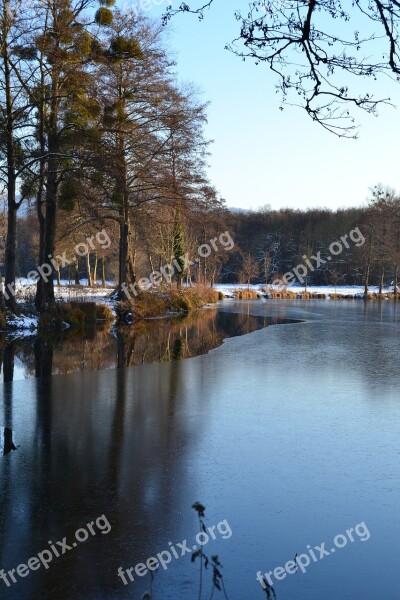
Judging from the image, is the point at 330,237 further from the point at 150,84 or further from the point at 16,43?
the point at 16,43

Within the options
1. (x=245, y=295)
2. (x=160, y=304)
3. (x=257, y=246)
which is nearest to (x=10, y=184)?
(x=160, y=304)

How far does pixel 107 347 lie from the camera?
16703mm

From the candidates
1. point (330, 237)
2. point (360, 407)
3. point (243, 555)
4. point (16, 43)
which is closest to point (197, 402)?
point (360, 407)

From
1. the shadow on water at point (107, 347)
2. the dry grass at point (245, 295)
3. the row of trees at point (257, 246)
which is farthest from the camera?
the dry grass at point (245, 295)

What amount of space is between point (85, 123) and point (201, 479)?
57.9ft

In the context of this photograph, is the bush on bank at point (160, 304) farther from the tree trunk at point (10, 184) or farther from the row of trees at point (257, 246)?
the tree trunk at point (10, 184)

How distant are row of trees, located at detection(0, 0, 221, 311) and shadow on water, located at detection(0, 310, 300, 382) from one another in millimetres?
2899

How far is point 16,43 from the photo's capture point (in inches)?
748

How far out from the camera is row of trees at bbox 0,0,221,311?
19344 millimetres

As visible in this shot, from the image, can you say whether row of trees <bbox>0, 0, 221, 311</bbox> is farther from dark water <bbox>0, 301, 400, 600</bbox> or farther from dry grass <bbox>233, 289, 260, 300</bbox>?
dry grass <bbox>233, 289, 260, 300</bbox>

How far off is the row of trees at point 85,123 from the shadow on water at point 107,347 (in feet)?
9.51

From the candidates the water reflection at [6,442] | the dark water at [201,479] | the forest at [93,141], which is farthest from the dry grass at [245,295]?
the water reflection at [6,442]

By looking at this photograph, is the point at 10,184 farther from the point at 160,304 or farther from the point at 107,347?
the point at 160,304

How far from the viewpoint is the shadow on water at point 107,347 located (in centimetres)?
1319
